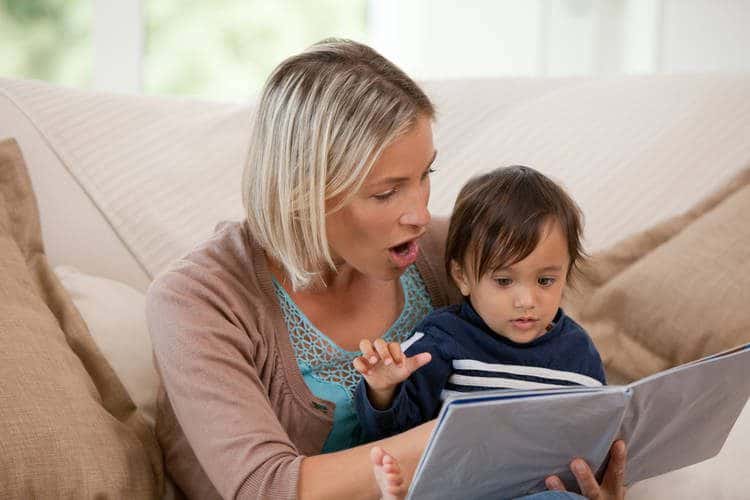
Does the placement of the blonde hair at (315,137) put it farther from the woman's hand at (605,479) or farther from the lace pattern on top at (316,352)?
the woman's hand at (605,479)

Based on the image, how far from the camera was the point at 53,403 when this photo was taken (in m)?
1.23

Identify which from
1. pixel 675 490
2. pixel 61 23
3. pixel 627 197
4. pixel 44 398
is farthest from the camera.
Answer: pixel 61 23

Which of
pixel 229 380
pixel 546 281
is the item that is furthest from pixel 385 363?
pixel 546 281

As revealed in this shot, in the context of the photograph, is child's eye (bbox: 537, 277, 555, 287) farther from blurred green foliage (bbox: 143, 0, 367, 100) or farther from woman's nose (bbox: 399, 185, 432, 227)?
blurred green foliage (bbox: 143, 0, 367, 100)

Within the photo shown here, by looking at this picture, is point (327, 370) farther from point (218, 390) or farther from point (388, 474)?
point (388, 474)

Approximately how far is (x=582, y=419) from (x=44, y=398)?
27.4 inches

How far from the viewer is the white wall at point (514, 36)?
12.9ft

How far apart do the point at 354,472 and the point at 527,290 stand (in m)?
0.36

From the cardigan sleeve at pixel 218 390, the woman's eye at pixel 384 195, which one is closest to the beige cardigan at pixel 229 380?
the cardigan sleeve at pixel 218 390

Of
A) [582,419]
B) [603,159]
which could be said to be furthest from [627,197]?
[582,419]

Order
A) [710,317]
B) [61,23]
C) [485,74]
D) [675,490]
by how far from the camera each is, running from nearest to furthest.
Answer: [675,490] < [710,317] < [61,23] < [485,74]

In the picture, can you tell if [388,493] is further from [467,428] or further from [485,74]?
[485,74]

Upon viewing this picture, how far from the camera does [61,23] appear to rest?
11.5 feet

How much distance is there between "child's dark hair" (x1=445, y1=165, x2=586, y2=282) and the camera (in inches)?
52.1
